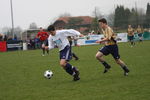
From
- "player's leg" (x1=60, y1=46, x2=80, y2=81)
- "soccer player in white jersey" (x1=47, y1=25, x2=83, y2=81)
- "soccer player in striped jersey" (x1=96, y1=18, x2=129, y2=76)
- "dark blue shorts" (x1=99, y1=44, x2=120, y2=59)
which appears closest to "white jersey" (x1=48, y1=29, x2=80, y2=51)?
"soccer player in white jersey" (x1=47, y1=25, x2=83, y2=81)

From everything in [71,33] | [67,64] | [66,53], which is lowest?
[67,64]

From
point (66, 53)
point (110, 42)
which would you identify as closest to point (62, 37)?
point (66, 53)

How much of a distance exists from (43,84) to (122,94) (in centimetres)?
315

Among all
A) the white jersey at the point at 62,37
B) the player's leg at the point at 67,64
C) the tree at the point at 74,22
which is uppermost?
the tree at the point at 74,22

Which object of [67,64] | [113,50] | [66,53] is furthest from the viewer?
[113,50]

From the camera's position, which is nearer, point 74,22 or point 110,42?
point 110,42

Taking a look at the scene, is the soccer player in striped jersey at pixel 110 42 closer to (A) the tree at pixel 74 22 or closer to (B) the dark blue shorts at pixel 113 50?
(B) the dark blue shorts at pixel 113 50

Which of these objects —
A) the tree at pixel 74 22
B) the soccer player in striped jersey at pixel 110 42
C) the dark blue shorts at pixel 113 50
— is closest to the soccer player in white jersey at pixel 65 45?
the soccer player in striped jersey at pixel 110 42

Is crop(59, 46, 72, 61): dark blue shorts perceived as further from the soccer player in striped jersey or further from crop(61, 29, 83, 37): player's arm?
the soccer player in striped jersey

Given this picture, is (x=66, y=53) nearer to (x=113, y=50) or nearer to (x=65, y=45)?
(x=65, y=45)

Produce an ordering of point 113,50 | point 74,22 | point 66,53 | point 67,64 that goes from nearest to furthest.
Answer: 1. point 67,64
2. point 66,53
3. point 113,50
4. point 74,22

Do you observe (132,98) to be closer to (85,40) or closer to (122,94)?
(122,94)

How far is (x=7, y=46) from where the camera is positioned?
124 feet

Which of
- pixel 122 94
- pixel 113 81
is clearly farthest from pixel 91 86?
pixel 122 94
